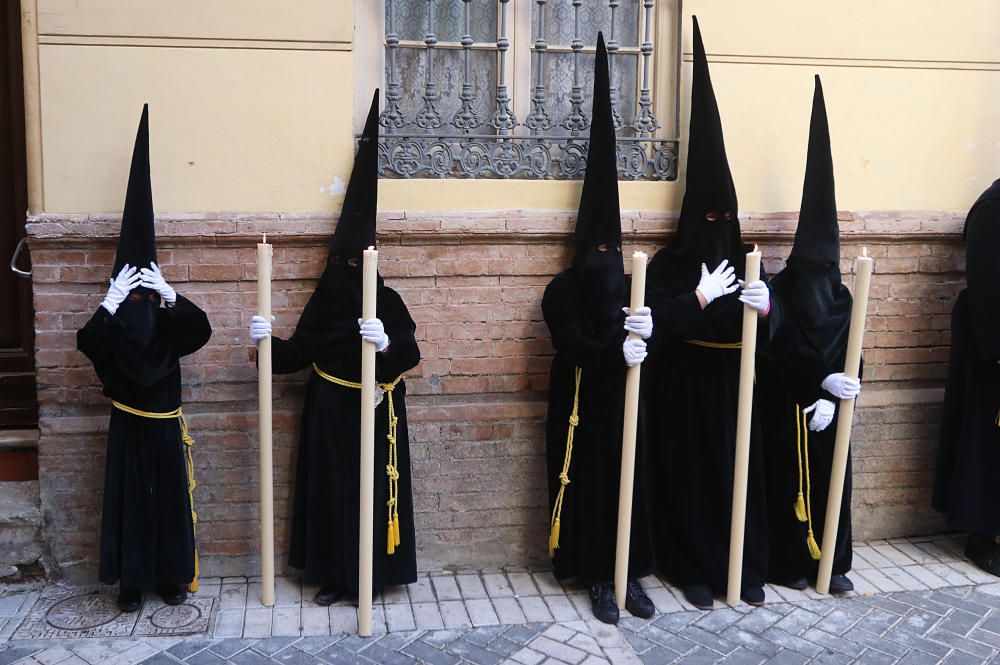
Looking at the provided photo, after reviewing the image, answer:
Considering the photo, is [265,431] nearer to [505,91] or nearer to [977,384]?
[505,91]

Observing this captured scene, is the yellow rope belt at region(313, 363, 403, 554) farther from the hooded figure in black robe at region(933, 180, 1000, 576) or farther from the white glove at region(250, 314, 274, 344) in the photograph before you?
the hooded figure in black robe at region(933, 180, 1000, 576)

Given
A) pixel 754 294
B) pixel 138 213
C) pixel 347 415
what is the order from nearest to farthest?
1. pixel 138 213
2. pixel 754 294
3. pixel 347 415

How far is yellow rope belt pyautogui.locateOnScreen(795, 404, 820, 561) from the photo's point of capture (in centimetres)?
496

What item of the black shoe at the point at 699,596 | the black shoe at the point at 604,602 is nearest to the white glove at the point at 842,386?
the black shoe at the point at 699,596

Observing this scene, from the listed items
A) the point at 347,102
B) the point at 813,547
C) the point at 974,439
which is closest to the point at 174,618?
the point at 347,102

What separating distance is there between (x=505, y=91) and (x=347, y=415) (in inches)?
73.4

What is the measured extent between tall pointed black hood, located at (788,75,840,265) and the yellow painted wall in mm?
316

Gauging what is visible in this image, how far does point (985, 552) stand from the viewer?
5379 mm

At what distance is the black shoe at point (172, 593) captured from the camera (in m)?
4.71

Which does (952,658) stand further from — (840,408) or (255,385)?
(255,385)

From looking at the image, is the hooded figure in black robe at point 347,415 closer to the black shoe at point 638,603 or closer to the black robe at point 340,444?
the black robe at point 340,444

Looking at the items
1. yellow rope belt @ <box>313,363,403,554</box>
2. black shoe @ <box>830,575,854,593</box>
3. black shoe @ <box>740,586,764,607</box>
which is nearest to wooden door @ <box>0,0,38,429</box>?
yellow rope belt @ <box>313,363,403,554</box>

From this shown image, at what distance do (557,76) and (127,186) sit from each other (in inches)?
88.7

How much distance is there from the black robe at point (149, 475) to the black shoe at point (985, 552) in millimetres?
4118
